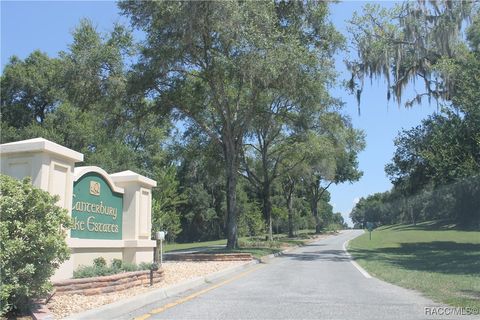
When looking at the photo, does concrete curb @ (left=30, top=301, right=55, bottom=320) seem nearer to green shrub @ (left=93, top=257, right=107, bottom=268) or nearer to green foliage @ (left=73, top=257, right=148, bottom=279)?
green foliage @ (left=73, top=257, right=148, bottom=279)

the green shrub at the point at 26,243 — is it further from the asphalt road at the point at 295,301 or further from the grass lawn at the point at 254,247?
the grass lawn at the point at 254,247

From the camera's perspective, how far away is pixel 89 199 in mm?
12703

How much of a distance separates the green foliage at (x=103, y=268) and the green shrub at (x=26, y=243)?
2.80 m

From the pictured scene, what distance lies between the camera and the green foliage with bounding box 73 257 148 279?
10.9 metres

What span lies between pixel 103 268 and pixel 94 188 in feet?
7.26

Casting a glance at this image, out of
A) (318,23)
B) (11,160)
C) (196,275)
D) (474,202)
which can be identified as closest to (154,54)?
(318,23)

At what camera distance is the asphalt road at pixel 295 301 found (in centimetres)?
865

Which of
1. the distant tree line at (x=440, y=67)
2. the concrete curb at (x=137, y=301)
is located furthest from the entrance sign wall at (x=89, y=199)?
the distant tree line at (x=440, y=67)

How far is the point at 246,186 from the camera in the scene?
2603 inches

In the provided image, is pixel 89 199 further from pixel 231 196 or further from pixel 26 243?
pixel 231 196

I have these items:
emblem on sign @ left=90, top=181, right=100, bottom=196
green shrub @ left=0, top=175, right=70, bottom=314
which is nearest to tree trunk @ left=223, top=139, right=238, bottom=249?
emblem on sign @ left=90, top=181, right=100, bottom=196

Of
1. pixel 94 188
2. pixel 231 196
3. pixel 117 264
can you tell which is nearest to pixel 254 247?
pixel 231 196

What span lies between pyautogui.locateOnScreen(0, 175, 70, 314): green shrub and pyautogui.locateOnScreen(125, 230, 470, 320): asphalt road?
1.62 metres

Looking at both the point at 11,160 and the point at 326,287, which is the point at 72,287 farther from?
the point at 326,287
